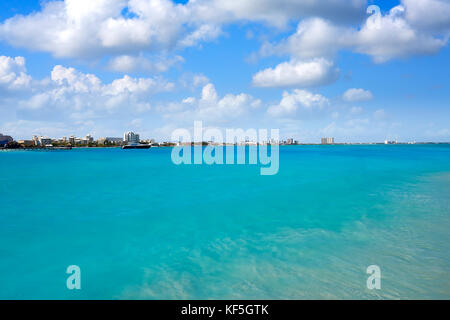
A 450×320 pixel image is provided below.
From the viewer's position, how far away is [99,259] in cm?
1006

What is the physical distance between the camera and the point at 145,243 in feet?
38.5

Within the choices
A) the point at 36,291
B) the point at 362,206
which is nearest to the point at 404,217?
the point at 362,206

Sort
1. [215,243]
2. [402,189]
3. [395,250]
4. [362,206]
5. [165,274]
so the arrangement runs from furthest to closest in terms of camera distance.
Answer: [402,189] < [362,206] < [215,243] < [395,250] < [165,274]

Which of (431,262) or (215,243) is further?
(215,243)

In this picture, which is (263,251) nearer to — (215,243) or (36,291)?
(215,243)

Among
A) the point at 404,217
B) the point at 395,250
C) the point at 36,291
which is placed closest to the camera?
the point at 36,291

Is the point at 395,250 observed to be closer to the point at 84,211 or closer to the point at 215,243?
the point at 215,243

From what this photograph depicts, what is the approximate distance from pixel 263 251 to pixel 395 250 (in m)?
5.14

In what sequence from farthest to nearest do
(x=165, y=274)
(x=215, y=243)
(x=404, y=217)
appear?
(x=404, y=217), (x=215, y=243), (x=165, y=274)
